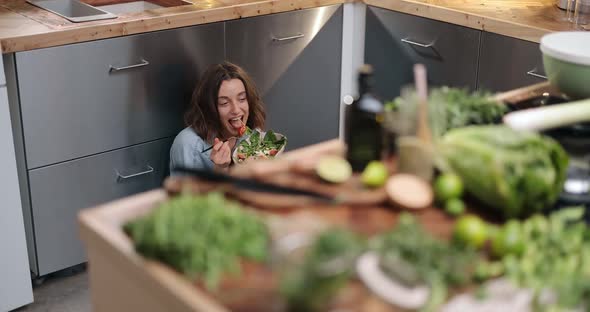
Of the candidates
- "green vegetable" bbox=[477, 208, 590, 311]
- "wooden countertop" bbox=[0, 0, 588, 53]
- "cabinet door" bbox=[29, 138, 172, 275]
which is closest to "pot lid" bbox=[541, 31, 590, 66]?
"green vegetable" bbox=[477, 208, 590, 311]

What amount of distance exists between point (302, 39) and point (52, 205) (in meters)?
1.20

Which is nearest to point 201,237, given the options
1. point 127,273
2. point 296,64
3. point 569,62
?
point 127,273

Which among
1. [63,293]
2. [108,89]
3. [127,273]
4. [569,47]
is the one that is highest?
[569,47]

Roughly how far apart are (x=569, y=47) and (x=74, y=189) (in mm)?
1690

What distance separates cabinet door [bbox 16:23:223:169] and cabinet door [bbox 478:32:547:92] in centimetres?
100

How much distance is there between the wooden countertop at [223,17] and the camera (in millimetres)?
2477

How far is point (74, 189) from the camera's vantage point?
106 inches

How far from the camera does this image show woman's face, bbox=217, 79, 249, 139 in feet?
9.26

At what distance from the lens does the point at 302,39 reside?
3182 mm

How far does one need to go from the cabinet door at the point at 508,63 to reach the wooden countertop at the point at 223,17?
0.04 m

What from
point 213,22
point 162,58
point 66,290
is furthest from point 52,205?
point 213,22

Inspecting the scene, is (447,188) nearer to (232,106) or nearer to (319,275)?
(319,275)

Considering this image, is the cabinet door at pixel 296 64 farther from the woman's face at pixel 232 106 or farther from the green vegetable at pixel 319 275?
the green vegetable at pixel 319 275

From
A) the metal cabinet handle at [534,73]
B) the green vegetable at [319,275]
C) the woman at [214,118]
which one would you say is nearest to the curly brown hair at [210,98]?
the woman at [214,118]
